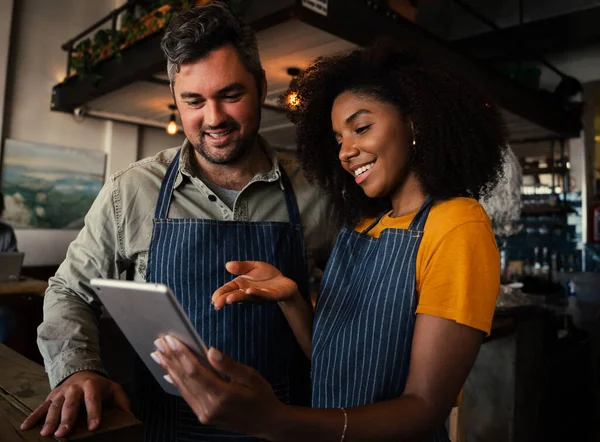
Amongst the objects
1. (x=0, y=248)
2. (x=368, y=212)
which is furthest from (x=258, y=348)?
(x=0, y=248)

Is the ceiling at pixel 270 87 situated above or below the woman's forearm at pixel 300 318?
above

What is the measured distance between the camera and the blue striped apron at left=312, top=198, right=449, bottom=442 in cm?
108

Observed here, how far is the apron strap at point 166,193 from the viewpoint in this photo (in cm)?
145

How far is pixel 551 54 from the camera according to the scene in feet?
25.3

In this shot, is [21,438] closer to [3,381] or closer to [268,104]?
[3,381]

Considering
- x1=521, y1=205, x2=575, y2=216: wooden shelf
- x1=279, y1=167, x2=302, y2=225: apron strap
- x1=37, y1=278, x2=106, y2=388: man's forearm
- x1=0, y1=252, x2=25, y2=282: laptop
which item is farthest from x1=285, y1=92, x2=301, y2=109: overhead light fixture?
x1=521, y1=205, x2=575, y2=216: wooden shelf

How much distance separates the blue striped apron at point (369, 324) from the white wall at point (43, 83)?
6619mm

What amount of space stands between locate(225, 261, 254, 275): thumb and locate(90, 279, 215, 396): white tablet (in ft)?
0.79

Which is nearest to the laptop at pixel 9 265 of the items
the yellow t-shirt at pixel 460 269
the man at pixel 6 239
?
the man at pixel 6 239

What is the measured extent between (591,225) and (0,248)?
646 cm

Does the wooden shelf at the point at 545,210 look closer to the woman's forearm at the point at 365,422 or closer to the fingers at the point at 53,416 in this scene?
the woman's forearm at the point at 365,422

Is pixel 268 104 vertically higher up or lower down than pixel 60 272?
higher up

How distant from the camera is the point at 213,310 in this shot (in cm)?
136

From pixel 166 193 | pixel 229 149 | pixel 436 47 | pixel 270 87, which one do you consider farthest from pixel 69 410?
pixel 270 87
